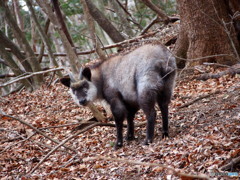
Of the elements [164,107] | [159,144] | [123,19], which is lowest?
[159,144]

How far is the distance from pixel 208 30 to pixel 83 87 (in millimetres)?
3588

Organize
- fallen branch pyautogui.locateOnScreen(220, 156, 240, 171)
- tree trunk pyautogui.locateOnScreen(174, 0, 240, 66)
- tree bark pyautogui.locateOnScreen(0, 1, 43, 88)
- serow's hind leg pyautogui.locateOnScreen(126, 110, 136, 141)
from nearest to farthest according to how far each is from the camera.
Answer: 1. fallen branch pyautogui.locateOnScreen(220, 156, 240, 171)
2. serow's hind leg pyautogui.locateOnScreen(126, 110, 136, 141)
3. tree trunk pyautogui.locateOnScreen(174, 0, 240, 66)
4. tree bark pyautogui.locateOnScreen(0, 1, 43, 88)

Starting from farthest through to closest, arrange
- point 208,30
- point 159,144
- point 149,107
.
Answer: point 208,30
point 149,107
point 159,144

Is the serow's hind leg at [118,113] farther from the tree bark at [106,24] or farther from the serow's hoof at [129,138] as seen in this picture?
the tree bark at [106,24]

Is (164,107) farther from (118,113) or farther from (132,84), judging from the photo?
(118,113)

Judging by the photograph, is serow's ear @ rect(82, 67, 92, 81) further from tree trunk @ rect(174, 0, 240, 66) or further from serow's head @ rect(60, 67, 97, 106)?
tree trunk @ rect(174, 0, 240, 66)

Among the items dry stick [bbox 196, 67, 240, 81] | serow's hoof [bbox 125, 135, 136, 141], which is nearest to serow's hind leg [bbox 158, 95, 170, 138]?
serow's hoof [bbox 125, 135, 136, 141]

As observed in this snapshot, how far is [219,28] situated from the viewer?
778 centimetres

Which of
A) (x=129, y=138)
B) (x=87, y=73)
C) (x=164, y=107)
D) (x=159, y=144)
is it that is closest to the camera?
(x=159, y=144)

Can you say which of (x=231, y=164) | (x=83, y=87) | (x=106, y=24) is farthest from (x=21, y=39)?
(x=231, y=164)

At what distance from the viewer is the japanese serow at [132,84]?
18.7 feet

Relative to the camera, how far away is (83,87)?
6.57m

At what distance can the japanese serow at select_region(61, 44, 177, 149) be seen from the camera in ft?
18.7

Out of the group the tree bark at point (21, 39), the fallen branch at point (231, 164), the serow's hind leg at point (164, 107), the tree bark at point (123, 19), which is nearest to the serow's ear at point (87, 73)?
the serow's hind leg at point (164, 107)
